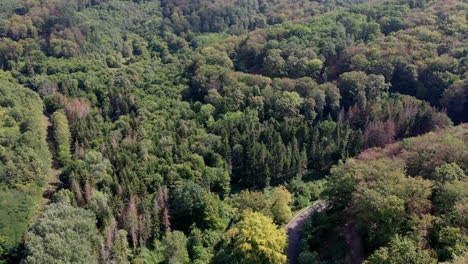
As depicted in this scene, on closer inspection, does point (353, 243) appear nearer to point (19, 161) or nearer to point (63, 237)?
point (63, 237)

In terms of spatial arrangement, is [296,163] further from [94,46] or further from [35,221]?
[94,46]

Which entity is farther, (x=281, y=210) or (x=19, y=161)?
(x=19, y=161)

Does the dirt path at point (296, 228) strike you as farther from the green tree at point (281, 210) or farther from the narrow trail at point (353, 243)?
the narrow trail at point (353, 243)

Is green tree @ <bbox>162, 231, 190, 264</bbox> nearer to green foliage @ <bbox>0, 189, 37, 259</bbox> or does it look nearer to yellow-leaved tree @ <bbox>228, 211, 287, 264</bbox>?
yellow-leaved tree @ <bbox>228, 211, 287, 264</bbox>

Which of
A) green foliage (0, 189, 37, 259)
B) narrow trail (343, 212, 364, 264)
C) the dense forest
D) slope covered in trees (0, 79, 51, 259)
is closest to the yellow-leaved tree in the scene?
the dense forest

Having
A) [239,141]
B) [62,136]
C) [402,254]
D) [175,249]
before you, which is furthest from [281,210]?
[62,136]

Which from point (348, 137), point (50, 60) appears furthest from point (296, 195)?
point (50, 60)

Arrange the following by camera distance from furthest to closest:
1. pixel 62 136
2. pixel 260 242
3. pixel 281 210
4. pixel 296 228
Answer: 1. pixel 62 136
2. pixel 296 228
3. pixel 281 210
4. pixel 260 242
